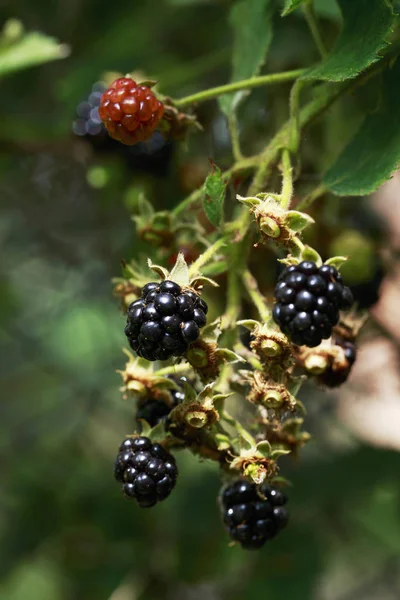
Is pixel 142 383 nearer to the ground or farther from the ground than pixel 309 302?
nearer to the ground

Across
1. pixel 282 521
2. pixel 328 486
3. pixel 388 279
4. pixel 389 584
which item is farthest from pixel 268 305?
pixel 389 584

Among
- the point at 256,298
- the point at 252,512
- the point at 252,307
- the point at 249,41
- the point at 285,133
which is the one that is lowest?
the point at 252,512

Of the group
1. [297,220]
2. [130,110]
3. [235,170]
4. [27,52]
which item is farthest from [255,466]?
[27,52]

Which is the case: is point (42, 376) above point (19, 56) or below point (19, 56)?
below

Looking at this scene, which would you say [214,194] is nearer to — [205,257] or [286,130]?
[205,257]

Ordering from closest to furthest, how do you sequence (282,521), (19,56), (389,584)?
(282,521) < (19,56) < (389,584)

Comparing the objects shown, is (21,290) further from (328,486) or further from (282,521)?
(282,521)

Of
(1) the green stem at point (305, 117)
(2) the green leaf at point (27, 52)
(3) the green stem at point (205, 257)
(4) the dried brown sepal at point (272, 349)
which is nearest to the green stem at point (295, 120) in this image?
(1) the green stem at point (305, 117)
